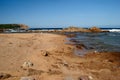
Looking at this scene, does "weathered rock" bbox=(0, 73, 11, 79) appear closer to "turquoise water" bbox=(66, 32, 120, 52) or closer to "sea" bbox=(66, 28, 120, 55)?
"sea" bbox=(66, 28, 120, 55)

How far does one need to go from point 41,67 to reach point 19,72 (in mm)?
1392

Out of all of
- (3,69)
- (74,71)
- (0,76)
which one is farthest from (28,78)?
(74,71)

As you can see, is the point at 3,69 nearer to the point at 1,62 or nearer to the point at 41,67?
Result: the point at 1,62

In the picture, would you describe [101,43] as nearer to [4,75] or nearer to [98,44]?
[98,44]

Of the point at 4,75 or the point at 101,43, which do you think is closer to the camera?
the point at 4,75

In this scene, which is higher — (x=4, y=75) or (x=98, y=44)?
(x=4, y=75)

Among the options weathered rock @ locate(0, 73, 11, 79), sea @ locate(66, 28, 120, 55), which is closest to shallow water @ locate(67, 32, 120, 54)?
sea @ locate(66, 28, 120, 55)

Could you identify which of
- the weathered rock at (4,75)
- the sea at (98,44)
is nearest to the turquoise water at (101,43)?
the sea at (98,44)

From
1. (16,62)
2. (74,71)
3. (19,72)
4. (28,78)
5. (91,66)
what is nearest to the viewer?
(28,78)

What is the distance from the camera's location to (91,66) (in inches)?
373

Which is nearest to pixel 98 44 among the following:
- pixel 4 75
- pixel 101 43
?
pixel 101 43

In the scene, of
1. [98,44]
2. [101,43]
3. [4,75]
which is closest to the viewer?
[4,75]

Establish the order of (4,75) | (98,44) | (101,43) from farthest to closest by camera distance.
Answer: (101,43)
(98,44)
(4,75)

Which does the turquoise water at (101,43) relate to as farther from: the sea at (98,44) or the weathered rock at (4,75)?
the weathered rock at (4,75)
